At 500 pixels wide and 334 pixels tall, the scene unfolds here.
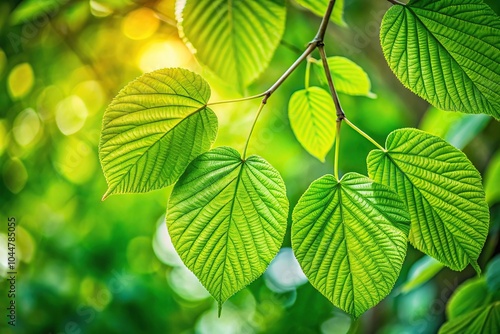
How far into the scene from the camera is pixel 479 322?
0.51 metres

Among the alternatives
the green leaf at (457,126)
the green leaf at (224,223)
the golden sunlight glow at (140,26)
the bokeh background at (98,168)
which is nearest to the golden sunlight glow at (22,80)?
the bokeh background at (98,168)

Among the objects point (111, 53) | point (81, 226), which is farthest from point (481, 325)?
point (81, 226)

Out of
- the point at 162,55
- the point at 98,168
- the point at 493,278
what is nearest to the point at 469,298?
the point at 493,278

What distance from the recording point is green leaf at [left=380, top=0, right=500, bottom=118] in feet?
1.02

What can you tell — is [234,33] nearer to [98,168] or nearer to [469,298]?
[469,298]

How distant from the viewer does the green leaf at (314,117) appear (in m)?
0.44

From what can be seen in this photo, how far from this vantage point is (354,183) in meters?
0.32

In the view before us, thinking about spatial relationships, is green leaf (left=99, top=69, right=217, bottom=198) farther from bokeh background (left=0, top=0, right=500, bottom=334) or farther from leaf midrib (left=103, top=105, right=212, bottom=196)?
bokeh background (left=0, top=0, right=500, bottom=334)

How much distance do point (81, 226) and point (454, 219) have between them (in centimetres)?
166

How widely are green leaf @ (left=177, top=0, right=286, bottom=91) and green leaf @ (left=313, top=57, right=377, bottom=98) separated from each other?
0.07 meters

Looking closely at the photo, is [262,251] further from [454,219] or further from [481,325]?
[481,325]

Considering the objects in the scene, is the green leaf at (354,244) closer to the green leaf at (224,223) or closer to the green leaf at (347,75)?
the green leaf at (224,223)

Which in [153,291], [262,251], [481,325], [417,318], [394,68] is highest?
[394,68]

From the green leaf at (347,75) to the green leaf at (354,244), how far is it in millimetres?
179
